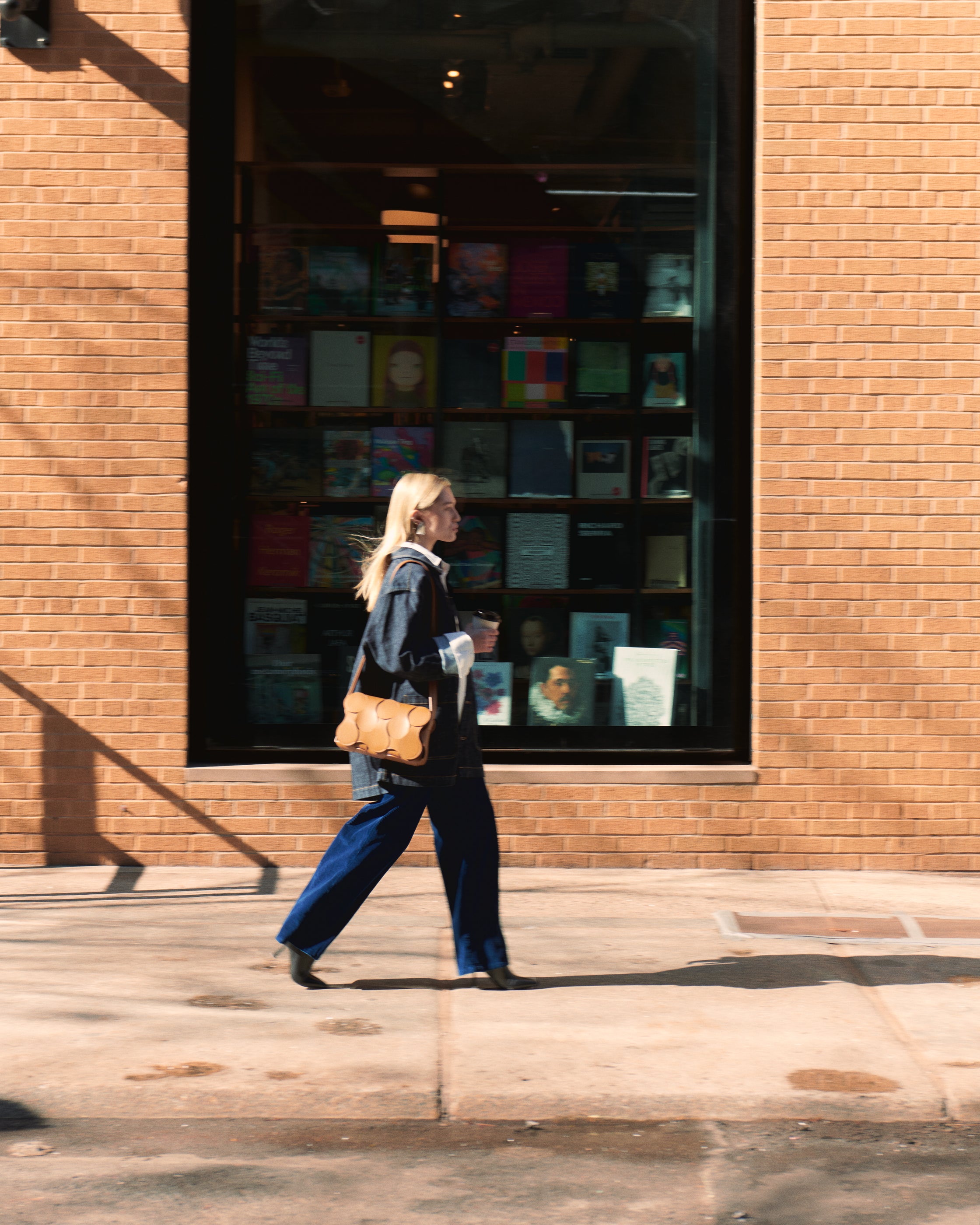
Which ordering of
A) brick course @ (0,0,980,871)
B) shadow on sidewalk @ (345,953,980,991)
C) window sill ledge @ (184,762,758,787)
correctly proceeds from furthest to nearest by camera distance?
window sill ledge @ (184,762,758,787), brick course @ (0,0,980,871), shadow on sidewalk @ (345,953,980,991)

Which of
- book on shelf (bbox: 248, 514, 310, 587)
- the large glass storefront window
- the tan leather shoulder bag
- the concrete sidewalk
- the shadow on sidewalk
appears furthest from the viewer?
book on shelf (bbox: 248, 514, 310, 587)

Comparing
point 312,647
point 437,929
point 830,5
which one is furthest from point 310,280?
point 437,929

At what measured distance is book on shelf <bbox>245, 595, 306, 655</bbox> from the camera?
7.20 m

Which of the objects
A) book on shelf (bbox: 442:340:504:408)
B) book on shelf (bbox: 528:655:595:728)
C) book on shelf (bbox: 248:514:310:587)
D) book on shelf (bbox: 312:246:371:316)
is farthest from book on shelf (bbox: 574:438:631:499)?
book on shelf (bbox: 248:514:310:587)

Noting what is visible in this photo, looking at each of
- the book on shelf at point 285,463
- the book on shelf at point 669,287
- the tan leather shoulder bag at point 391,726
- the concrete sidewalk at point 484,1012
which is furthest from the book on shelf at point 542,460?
the tan leather shoulder bag at point 391,726

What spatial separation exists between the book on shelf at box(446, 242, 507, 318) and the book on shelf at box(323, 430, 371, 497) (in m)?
0.83

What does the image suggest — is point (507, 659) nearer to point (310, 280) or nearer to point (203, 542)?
point (203, 542)

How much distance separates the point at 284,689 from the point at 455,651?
265 centimetres

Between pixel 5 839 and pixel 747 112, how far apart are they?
17.0 ft

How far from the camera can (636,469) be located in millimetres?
7273

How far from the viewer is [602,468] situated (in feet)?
24.0

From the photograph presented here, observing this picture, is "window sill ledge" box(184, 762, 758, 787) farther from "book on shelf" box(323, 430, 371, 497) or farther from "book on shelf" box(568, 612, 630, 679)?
"book on shelf" box(323, 430, 371, 497)

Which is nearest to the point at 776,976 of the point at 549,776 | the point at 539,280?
the point at 549,776

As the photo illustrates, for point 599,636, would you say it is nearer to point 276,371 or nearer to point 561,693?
point 561,693
